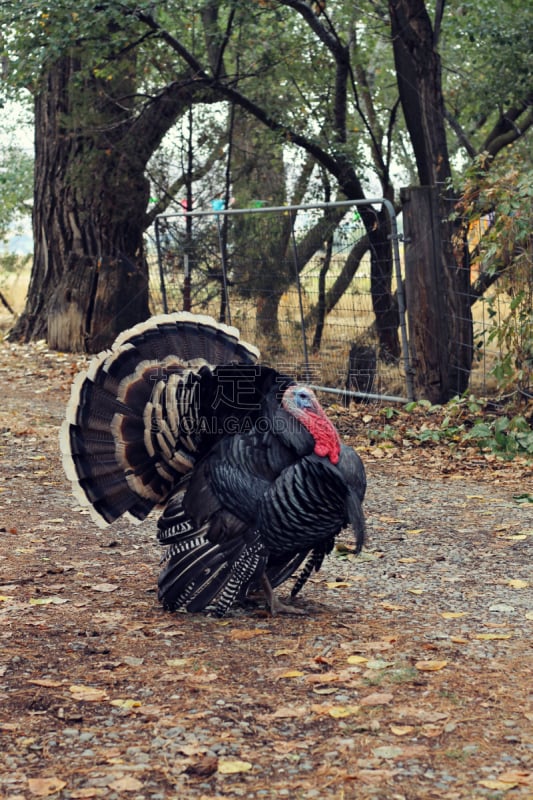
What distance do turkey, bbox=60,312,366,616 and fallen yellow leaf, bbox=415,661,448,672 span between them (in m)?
0.66

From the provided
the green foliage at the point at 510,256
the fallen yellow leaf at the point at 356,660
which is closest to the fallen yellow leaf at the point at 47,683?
the fallen yellow leaf at the point at 356,660

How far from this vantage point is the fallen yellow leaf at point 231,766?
10.4 feet

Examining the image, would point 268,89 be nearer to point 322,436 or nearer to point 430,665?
point 322,436

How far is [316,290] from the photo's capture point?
10070 mm

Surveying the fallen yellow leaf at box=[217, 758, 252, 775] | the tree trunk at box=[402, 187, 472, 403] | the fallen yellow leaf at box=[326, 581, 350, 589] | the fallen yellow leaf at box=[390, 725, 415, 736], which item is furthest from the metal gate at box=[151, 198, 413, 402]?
the fallen yellow leaf at box=[217, 758, 252, 775]

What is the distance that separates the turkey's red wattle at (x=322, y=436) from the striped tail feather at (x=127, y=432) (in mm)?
561

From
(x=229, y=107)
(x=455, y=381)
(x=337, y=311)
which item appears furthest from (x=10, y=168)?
(x=455, y=381)

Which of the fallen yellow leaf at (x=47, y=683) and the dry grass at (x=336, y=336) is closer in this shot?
the fallen yellow leaf at (x=47, y=683)

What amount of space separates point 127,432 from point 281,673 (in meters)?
1.39

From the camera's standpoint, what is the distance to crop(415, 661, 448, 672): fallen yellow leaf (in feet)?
12.9

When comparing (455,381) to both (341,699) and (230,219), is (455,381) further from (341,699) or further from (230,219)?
(341,699)

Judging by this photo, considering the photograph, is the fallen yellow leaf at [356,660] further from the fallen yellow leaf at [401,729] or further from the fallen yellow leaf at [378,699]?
the fallen yellow leaf at [401,729]

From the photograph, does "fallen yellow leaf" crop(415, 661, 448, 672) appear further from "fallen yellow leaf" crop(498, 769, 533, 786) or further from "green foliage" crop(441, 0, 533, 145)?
"green foliage" crop(441, 0, 533, 145)

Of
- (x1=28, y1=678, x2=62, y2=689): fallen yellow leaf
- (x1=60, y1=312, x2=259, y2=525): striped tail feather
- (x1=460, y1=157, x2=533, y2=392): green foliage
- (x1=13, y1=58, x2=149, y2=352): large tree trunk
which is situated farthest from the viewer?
(x1=13, y1=58, x2=149, y2=352): large tree trunk
